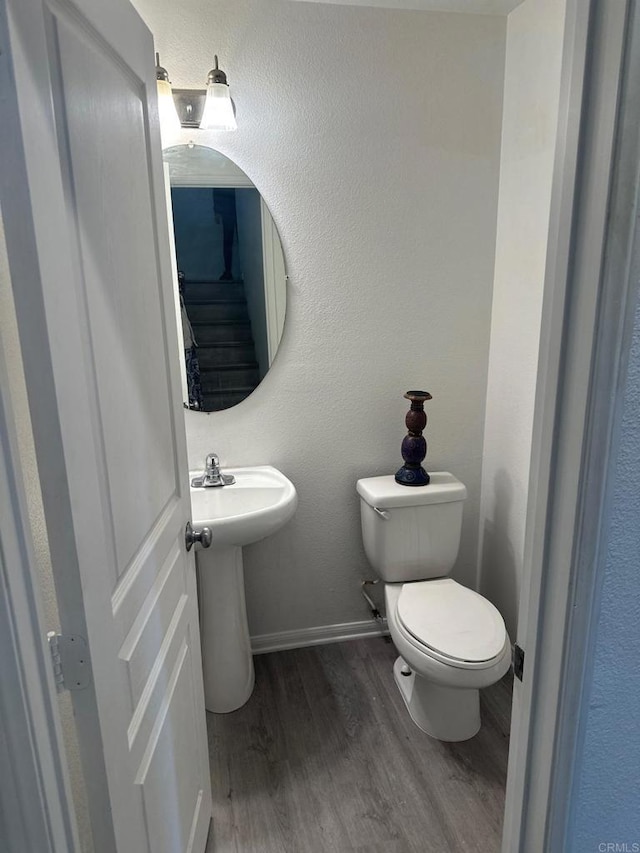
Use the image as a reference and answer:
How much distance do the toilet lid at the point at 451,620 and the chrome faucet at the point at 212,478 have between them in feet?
2.47

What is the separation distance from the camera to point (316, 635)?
2326mm

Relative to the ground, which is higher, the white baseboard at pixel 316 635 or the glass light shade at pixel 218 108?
the glass light shade at pixel 218 108

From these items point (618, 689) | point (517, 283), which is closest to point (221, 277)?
point (517, 283)

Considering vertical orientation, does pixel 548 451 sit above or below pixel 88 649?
above

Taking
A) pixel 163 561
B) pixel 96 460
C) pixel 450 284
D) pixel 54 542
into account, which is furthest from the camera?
pixel 450 284

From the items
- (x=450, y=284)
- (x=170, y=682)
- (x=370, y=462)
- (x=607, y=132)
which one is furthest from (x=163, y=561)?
(x=450, y=284)

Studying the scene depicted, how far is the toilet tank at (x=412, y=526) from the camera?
6.57ft

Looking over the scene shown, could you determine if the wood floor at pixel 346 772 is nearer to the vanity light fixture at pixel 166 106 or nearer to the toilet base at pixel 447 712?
the toilet base at pixel 447 712

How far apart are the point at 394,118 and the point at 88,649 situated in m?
1.92

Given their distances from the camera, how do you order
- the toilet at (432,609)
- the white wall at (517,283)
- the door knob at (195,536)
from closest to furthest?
the door knob at (195,536) < the toilet at (432,609) < the white wall at (517,283)

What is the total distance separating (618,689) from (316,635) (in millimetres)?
1706

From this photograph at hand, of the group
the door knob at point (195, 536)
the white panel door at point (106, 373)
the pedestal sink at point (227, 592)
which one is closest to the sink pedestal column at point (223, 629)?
the pedestal sink at point (227, 592)

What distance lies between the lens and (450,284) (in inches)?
83.0

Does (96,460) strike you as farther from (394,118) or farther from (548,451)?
(394,118)
